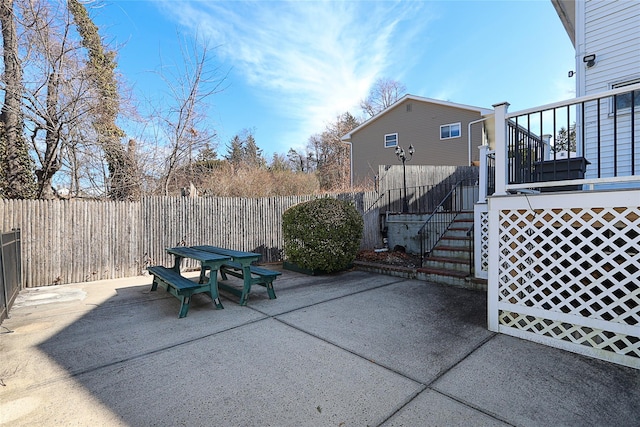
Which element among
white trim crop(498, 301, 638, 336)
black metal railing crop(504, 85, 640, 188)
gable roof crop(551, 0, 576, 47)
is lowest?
white trim crop(498, 301, 638, 336)

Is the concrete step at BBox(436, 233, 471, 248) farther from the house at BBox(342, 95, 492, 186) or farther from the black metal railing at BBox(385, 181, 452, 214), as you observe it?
the house at BBox(342, 95, 492, 186)

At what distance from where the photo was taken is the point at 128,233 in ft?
21.8

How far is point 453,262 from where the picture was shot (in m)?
5.91

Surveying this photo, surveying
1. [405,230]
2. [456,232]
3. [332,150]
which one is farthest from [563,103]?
[332,150]

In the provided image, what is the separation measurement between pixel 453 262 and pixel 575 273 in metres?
2.33

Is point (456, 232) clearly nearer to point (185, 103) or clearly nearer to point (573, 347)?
point (573, 347)

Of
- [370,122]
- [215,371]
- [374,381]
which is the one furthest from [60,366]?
[370,122]

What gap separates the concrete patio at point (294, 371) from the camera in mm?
2020

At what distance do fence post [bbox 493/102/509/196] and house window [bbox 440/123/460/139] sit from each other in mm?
13232

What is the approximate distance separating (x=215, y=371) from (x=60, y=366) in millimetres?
1429

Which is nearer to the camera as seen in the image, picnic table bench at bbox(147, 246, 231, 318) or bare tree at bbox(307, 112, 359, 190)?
picnic table bench at bbox(147, 246, 231, 318)

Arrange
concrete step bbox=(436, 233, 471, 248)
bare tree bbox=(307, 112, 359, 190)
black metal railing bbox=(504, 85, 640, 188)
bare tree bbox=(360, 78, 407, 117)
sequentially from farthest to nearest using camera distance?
bare tree bbox=(360, 78, 407, 117) < bare tree bbox=(307, 112, 359, 190) < concrete step bbox=(436, 233, 471, 248) < black metal railing bbox=(504, 85, 640, 188)

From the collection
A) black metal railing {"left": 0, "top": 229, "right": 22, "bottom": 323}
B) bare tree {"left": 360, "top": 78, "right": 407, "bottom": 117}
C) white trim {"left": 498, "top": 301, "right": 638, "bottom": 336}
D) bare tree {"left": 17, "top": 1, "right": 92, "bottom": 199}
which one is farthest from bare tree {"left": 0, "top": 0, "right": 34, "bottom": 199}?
bare tree {"left": 360, "top": 78, "right": 407, "bottom": 117}

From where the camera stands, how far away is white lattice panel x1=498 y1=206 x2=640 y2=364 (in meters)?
2.76
